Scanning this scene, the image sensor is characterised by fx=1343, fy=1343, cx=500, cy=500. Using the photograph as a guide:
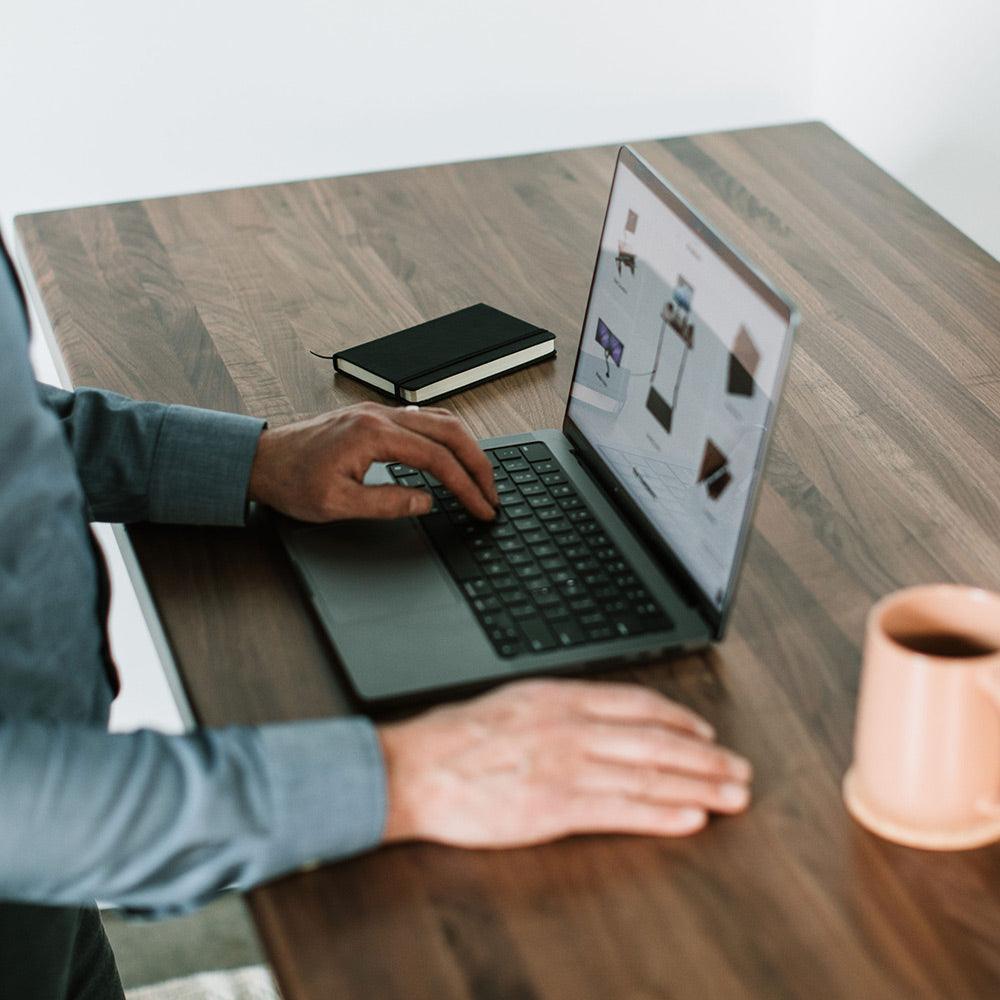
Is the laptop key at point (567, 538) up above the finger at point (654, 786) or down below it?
below

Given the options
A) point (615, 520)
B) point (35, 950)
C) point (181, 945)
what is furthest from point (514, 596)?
point (181, 945)

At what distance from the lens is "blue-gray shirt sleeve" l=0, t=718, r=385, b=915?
0.75m

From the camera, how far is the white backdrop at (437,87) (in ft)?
6.46

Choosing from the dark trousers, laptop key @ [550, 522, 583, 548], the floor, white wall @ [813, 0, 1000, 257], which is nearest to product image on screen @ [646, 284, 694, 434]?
laptop key @ [550, 522, 583, 548]

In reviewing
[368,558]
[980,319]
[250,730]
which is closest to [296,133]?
[980,319]

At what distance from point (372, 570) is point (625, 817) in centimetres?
30

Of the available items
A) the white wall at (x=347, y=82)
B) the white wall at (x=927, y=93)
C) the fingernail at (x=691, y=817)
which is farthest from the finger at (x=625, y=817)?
the white wall at (x=347, y=82)

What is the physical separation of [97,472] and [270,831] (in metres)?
0.43

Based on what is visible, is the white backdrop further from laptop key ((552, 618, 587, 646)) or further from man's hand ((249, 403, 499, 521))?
laptop key ((552, 618, 587, 646))

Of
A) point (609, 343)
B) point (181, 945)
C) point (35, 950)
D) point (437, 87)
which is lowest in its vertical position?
point (181, 945)

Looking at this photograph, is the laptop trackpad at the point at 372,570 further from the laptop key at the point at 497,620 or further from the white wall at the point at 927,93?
the white wall at the point at 927,93

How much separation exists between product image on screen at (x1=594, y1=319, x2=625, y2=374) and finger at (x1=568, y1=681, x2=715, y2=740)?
317mm

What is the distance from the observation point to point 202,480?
3.45 ft

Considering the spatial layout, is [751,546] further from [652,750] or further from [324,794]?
[324,794]
